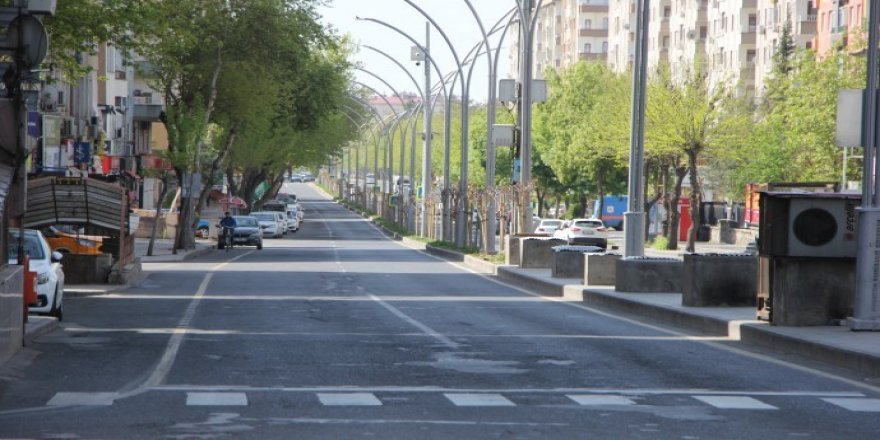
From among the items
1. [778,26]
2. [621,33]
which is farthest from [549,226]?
[621,33]

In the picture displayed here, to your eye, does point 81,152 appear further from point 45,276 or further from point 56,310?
point 45,276

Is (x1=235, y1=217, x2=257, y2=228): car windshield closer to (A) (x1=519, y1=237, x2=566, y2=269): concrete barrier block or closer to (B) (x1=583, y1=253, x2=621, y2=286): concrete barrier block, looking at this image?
(A) (x1=519, y1=237, x2=566, y2=269): concrete barrier block

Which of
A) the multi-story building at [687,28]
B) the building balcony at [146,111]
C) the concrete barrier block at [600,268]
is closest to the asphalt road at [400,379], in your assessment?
the concrete barrier block at [600,268]

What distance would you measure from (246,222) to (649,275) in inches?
1746

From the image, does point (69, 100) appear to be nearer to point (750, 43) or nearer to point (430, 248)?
point (430, 248)

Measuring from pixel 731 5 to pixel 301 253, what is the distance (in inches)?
2514

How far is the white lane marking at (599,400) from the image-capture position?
13.6 metres

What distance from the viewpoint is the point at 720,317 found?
22.9 m

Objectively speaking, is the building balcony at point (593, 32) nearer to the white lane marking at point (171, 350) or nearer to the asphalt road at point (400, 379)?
the white lane marking at point (171, 350)

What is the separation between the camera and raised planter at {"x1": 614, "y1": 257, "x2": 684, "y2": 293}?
3027 cm

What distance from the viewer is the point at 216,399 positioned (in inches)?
536

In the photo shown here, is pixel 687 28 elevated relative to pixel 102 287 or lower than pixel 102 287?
elevated

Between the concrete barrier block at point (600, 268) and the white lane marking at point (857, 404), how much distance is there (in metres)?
19.3

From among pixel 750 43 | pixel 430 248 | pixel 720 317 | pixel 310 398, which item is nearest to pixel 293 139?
pixel 430 248
